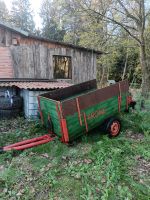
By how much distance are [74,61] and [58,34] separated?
1671 cm

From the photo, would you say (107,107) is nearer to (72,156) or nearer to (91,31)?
(72,156)

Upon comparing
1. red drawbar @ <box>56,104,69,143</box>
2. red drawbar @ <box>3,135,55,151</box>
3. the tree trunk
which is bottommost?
red drawbar @ <box>3,135,55,151</box>

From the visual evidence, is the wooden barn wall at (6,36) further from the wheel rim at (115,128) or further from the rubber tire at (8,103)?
the wheel rim at (115,128)

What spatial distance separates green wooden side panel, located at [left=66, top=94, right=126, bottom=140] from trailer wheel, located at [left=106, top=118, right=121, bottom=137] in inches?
9.6

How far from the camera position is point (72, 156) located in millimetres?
5508

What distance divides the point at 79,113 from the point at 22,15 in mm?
31790

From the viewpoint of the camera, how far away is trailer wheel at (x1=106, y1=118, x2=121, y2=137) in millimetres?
6613

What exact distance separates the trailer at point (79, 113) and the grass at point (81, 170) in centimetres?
35

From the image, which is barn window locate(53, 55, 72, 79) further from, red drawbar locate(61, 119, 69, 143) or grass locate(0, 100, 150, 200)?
red drawbar locate(61, 119, 69, 143)

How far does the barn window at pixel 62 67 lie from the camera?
40.1ft

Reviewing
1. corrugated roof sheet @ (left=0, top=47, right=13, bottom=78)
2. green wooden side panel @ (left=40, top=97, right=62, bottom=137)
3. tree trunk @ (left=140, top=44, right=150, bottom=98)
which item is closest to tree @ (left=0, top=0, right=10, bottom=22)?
corrugated roof sheet @ (left=0, top=47, right=13, bottom=78)

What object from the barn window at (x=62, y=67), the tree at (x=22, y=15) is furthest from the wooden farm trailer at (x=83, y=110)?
the tree at (x=22, y=15)

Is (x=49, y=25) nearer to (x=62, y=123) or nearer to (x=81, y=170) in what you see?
(x=62, y=123)

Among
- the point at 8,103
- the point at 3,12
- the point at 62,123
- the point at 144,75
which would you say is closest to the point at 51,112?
the point at 62,123
